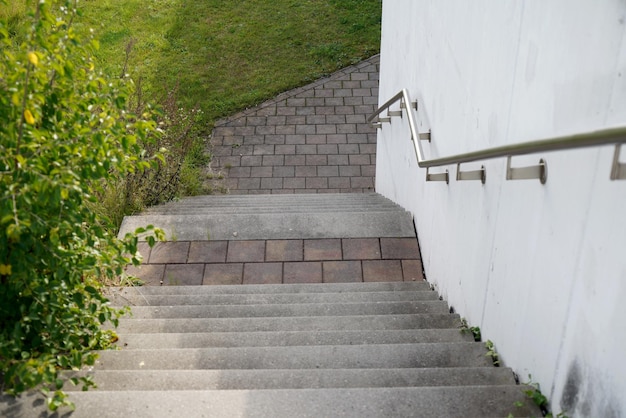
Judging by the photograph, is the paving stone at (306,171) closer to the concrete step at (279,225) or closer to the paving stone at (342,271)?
the concrete step at (279,225)

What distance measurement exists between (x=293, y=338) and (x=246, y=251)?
184 cm

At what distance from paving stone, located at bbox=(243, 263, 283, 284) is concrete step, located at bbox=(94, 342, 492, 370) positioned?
173 cm

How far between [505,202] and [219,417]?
1.53 metres

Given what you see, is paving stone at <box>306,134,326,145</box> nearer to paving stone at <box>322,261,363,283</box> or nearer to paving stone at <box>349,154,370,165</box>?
paving stone at <box>349,154,370,165</box>

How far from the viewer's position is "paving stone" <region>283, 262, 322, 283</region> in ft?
16.8

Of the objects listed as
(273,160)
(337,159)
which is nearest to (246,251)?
(273,160)

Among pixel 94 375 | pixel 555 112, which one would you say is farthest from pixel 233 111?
pixel 555 112

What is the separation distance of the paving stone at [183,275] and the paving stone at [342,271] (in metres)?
0.98

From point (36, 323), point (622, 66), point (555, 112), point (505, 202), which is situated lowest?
point (36, 323)

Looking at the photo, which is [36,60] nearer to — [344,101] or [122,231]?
[122,231]

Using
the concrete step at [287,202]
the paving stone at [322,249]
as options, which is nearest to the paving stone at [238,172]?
the concrete step at [287,202]

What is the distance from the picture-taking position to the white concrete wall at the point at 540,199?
1993 millimetres

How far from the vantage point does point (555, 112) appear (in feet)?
7.74

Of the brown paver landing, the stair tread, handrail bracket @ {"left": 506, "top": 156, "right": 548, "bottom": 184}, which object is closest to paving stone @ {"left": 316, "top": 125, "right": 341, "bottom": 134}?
the brown paver landing
